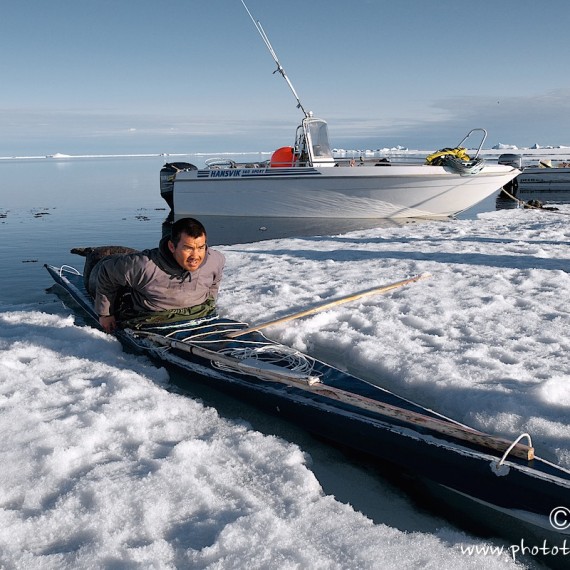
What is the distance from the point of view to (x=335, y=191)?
50.6ft

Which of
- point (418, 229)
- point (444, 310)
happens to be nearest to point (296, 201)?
point (418, 229)

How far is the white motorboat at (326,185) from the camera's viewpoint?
584 inches

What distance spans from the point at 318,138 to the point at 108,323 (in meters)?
12.2

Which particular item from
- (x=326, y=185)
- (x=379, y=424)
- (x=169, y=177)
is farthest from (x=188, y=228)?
(x=169, y=177)

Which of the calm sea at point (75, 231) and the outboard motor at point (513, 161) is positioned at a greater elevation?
the outboard motor at point (513, 161)

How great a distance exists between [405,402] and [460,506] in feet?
2.34

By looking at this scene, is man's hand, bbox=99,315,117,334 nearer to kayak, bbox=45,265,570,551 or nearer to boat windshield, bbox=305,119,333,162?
kayak, bbox=45,265,570,551

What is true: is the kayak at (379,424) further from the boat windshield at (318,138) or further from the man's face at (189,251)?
the boat windshield at (318,138)

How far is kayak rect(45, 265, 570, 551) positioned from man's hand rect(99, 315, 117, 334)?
0.35m

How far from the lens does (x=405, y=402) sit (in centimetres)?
369

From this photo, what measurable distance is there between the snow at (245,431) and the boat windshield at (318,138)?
9500 millimetres

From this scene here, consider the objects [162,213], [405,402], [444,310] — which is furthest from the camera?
[162,213]

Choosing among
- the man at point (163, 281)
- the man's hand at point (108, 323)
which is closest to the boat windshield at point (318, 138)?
the man at point (163, 281)

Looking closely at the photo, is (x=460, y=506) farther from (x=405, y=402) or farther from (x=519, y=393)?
(x=519, y=393)
